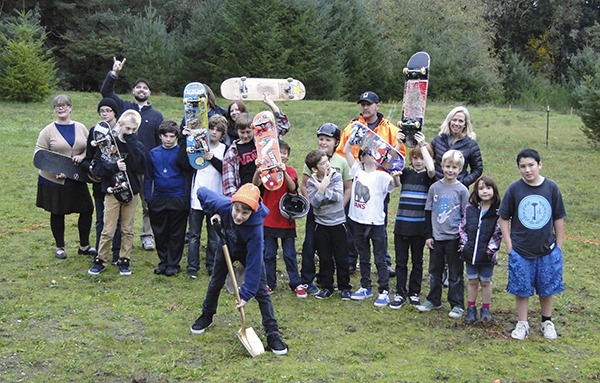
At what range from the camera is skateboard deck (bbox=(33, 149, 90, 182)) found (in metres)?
7.09

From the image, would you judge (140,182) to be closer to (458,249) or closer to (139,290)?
(139,290)

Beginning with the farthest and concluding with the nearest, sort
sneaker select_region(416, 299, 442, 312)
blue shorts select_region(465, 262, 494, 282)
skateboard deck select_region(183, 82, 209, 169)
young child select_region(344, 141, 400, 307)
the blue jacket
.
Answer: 1. the blue jacket
2. skateboard deck select_region(183, 82, 209, 169)
3. young child select_region(344, 141, 400, 307)
4. sneaker select_region(416, 299, 442, 312)
5. blue shorts select_region(465, 262, 494, 282)

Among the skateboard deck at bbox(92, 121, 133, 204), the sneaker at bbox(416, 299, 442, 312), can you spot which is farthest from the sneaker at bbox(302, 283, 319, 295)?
the skateboard deck at bbox(92, 121, 133, 204)

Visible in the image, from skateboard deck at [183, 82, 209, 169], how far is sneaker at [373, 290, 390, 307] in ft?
7.06

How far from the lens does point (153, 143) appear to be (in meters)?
7.60

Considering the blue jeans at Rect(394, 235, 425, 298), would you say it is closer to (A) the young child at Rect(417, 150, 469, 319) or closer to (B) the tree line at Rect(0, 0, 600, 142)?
(A) the young child at Rect(417, 150, 469, 319)

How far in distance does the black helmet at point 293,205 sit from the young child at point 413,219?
0.91m

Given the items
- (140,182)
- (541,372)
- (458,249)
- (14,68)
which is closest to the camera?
(541,372)

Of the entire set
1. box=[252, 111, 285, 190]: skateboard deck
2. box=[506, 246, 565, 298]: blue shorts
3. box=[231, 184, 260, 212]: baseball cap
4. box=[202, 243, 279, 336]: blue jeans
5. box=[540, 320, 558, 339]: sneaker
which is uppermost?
box=[252, 111, 285, 190]: skateboard deck

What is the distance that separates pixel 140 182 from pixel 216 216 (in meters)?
2.66

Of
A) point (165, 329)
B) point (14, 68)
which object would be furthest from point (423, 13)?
point (165, 329)

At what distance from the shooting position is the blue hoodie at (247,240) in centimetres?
507

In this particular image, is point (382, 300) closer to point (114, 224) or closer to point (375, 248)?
point (375, 248)

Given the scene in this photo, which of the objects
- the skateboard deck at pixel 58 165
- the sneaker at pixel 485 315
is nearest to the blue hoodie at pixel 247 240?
the sneaker at pixel 485 315
